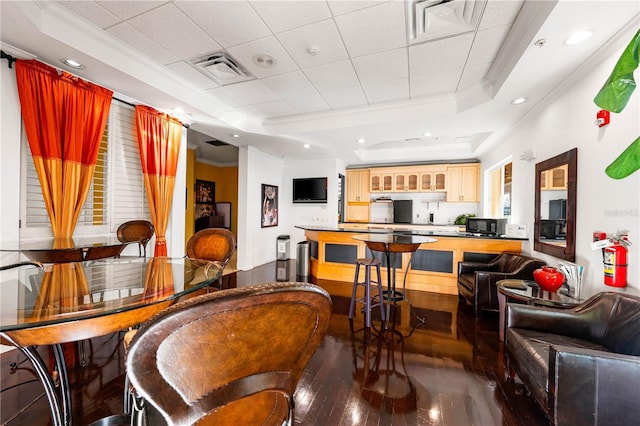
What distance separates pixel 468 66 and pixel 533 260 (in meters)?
2.30

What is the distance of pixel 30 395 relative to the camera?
1.75 metres

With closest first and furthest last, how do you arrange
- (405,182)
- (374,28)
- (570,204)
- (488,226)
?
(374,28), (570,204), (488,226), (405,182)

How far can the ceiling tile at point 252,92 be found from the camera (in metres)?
3.31

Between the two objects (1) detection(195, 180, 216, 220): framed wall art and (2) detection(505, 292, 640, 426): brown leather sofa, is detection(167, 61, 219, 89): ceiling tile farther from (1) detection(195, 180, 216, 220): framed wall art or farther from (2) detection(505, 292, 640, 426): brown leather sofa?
(1) detection(195, 180, 216, 220): framed wall art

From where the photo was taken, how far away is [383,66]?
9.30ft

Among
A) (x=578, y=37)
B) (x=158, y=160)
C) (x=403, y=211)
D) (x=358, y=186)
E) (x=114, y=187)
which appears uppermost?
(x=578, y=37)

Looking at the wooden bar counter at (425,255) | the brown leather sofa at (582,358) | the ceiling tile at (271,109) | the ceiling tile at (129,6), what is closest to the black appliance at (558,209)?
the wooden bar counter at (425,255)

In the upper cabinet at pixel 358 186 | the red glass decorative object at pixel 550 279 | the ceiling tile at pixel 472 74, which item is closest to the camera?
the red glass decorative object at pixel 550 279

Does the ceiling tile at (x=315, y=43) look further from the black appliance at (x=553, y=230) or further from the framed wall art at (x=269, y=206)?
the framed wall art at (x=269, y=206)

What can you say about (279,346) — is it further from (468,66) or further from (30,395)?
(468,66)

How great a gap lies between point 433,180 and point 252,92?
5.30m

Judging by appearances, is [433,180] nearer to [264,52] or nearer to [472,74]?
[472,74]

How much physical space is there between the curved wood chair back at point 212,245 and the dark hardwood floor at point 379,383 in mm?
1058

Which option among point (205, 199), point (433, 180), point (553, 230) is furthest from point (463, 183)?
point (205, 199)
